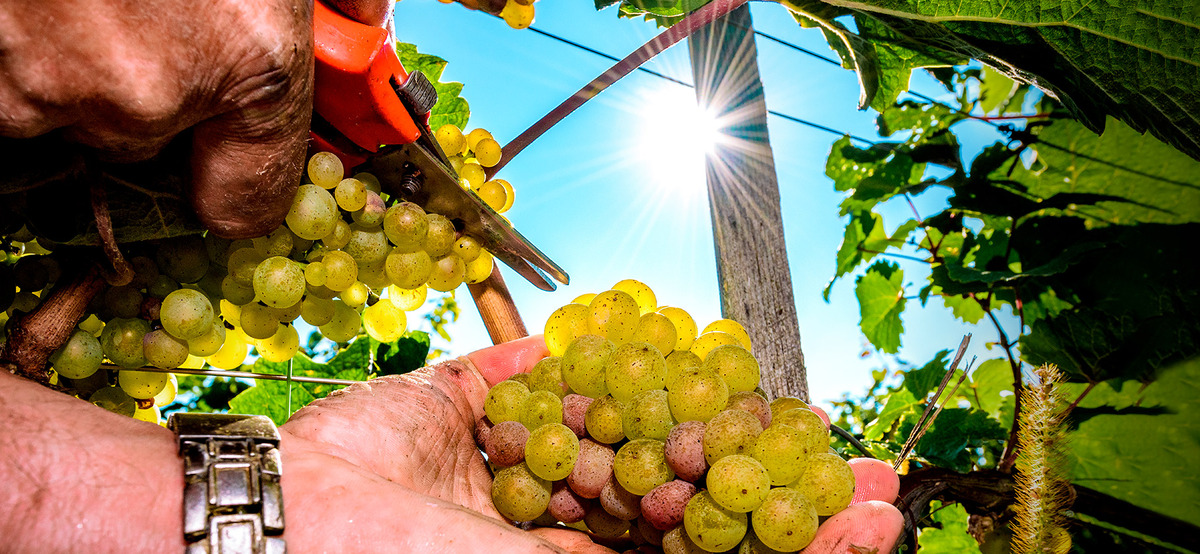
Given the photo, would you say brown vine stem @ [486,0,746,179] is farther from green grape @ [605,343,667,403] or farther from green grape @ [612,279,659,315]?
green grape @ [605,343,667,403]

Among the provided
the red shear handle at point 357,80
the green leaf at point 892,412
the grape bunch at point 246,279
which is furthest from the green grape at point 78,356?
the green leaf at point 892,412

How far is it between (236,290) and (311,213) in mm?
187

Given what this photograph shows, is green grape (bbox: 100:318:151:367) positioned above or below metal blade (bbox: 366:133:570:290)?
below

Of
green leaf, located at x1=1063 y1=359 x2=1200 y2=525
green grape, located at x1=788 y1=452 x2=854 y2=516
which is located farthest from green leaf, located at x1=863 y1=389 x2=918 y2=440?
green grape, located at x1=788 y1=452 x2=854 y2=516

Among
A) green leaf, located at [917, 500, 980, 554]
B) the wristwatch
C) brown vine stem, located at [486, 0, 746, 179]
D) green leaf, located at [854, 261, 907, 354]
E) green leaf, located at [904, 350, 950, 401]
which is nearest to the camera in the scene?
the wristwatch

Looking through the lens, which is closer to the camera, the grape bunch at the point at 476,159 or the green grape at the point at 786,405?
the green grape at the point at 786,405

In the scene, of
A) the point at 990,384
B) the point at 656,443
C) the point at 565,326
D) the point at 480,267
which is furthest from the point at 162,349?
the point at 990,384

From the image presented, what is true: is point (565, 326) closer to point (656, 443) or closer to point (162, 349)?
point (656, 443)

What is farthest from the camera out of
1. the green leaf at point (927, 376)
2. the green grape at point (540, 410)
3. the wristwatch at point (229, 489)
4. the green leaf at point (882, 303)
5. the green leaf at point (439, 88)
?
the green leaf at point (882, 303)

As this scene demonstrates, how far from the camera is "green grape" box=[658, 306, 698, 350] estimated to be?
108 cm

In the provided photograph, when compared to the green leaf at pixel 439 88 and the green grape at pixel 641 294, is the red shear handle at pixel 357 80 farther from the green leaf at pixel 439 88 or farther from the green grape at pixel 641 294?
the green leaf at pixel 439 88

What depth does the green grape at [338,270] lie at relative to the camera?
91cm

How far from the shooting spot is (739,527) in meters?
0.77

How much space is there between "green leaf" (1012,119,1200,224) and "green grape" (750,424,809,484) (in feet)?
5.10
